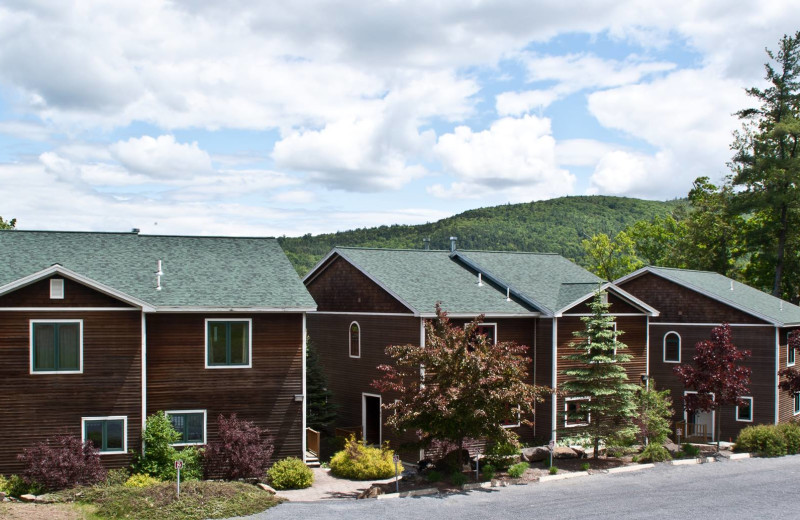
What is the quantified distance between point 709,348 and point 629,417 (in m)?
4.47

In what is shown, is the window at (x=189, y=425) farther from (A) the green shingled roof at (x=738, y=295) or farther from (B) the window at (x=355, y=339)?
(A) the green shingled roof at (x=738, y=295)

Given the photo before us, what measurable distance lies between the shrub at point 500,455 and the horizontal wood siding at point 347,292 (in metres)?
5.73

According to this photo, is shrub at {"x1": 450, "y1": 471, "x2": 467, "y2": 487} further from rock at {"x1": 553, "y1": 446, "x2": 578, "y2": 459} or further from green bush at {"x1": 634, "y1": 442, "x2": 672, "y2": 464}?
green bush at {"x1": 634, "y1": 442, "x2": 672, "y2": 464}

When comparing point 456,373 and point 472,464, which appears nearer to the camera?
point 456,373

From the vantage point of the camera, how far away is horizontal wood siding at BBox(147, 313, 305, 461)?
22.8 metres

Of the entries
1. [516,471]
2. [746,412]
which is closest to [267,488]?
[516,471]

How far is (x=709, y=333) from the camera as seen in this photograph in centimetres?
3366

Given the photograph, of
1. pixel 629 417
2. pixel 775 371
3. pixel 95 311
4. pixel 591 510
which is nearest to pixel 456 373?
pixel 591 510

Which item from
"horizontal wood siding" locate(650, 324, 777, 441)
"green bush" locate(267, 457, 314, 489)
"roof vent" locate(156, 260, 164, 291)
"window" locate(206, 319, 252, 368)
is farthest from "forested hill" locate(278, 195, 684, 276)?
"green bush" locate(267, 457, 314, 489)

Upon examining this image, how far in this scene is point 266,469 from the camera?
23.2 meters

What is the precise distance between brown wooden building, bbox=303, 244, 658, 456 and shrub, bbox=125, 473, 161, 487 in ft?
30.9

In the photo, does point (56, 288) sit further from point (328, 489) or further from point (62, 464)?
point (328, 489)

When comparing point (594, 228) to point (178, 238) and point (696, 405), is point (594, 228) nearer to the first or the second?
point (696, 405)

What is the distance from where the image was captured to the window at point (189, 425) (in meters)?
22.9
